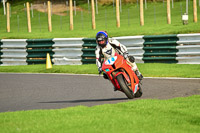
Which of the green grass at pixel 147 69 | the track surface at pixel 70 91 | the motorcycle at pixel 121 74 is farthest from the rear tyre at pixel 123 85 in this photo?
the green grass at pixel 147 69

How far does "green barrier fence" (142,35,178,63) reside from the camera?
1838 cm

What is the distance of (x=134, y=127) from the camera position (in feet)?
23.8

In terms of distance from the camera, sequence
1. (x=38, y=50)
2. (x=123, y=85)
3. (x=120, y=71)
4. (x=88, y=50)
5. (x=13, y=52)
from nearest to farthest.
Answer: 1. (x=123, y=85)
2. (x=120, y=71)
3. (x=88, y=50)
4. (x=38, y=50)
5. (x=13, y=52)

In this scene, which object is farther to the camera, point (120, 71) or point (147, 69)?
point (147, 69)

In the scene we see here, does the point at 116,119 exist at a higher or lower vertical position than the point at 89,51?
lower

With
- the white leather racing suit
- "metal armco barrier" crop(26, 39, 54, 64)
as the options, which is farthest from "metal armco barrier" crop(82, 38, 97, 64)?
the white leather racing suit

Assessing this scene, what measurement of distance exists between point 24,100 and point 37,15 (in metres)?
41.7

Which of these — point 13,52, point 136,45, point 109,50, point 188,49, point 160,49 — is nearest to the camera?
point 109,50

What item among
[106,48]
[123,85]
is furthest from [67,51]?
[123,85]

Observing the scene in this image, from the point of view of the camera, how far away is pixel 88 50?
20.2 metres

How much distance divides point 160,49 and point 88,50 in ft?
9.80

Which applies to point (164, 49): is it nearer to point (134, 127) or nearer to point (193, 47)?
point (193, 47)

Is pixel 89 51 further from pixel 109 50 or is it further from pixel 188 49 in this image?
pixel 109 50

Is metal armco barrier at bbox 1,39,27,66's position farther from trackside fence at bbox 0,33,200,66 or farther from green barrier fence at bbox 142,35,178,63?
green barrier fence at bbox 142,35,178,63
